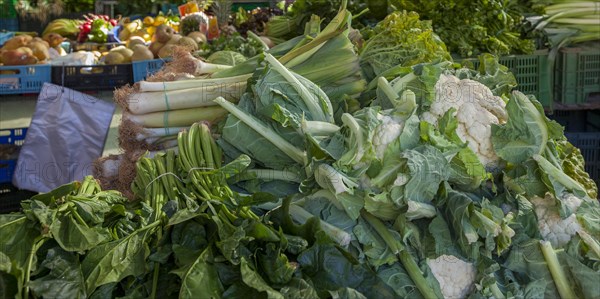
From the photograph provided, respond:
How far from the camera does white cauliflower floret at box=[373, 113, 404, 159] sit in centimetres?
193

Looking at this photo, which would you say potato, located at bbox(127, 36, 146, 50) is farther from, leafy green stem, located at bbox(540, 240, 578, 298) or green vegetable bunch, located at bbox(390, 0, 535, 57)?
leafy green stem, located at bbox(540, 240, 578, 298)

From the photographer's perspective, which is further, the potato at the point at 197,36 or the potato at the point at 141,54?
the potato at the point at 197,36

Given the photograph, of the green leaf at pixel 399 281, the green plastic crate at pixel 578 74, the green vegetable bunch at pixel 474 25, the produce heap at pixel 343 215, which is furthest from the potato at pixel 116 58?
the green leaf at pixel 399 281

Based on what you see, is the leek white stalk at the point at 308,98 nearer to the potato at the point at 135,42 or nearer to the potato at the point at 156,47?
the potato at the point at 156,47

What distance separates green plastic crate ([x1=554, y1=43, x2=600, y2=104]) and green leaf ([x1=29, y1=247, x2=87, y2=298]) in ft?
10.6

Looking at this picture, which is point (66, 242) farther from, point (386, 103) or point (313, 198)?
point (386, 103)

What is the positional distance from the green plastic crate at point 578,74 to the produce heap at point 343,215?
1887 millimetres

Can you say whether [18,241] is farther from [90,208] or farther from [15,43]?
[15,43]

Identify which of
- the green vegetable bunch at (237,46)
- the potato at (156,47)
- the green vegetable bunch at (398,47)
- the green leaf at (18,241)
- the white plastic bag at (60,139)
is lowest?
the white plastic bag at (60,139)

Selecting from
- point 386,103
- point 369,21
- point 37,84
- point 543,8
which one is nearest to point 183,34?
point 37,84

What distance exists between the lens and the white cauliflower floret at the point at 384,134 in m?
1.93

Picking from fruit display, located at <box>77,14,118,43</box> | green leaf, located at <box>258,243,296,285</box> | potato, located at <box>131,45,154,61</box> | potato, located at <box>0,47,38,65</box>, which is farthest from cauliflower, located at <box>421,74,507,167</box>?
fruit display, located at <box>77,14,118,43</box>

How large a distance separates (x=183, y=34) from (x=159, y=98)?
344 centimetres

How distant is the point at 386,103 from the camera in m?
2.24
